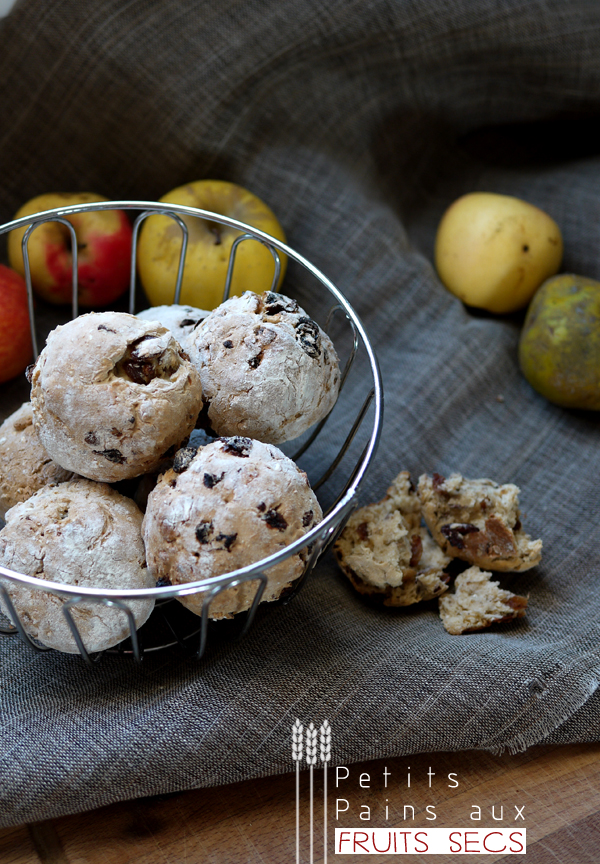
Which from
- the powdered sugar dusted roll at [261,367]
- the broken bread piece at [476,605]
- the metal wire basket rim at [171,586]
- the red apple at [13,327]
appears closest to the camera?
the metal wire basket rim at [171,586]

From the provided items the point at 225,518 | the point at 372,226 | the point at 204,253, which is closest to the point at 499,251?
the point at 372,226

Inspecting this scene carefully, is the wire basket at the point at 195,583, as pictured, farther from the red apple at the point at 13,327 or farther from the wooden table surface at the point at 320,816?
the wooden table surface at the point at 320,816

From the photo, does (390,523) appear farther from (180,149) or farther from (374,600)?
(180,149)

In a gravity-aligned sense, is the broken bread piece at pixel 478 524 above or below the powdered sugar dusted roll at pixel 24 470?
below

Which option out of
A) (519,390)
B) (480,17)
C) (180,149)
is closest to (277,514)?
(519,390)

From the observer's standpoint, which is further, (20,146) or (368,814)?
Answer: (20,146)

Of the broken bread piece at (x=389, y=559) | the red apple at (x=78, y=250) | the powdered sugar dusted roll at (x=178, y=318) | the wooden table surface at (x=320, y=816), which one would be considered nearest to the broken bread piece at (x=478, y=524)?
the broken bread piece at (x=389, y=559)
